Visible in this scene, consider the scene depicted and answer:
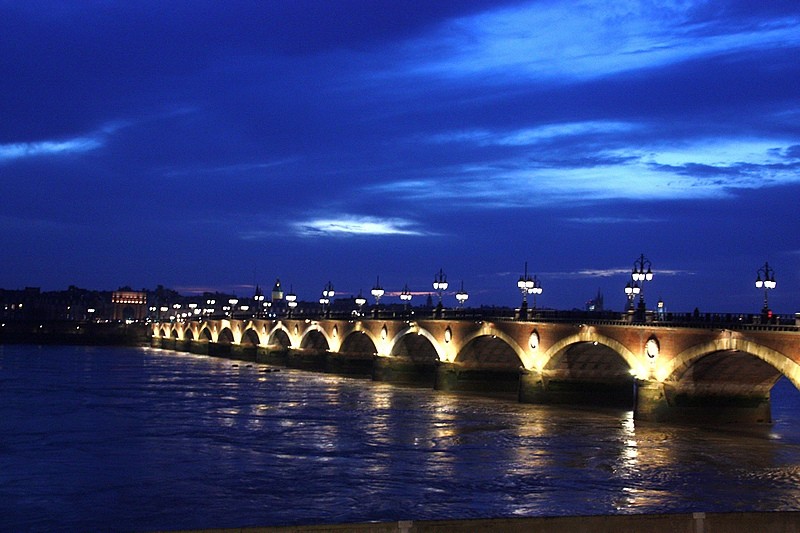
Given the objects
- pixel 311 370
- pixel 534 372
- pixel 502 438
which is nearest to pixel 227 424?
pixel 502 438

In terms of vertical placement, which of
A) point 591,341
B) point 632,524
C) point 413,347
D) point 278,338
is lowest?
point 632,524

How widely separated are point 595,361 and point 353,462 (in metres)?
26.6

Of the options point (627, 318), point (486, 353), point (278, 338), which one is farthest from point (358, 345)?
point (627, 318)

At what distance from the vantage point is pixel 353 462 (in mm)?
39938

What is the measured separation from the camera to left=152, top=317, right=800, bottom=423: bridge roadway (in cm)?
4794

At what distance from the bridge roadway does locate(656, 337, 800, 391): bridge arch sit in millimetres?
48

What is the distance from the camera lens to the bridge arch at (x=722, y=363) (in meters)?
45.5

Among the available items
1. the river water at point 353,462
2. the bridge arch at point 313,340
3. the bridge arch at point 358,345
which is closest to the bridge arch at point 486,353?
the river water at point 353,462

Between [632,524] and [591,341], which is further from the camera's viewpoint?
[591,341]

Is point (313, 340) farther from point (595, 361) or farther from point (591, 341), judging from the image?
point (591, 341)

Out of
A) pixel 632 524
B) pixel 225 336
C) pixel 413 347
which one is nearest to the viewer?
pixel 632 524

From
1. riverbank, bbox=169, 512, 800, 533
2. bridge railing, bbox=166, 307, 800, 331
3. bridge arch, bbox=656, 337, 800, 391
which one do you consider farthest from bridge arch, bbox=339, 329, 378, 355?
riverbank, bbox=169, 512, 800, 533

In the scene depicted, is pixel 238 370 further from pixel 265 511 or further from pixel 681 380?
pixel 265 511

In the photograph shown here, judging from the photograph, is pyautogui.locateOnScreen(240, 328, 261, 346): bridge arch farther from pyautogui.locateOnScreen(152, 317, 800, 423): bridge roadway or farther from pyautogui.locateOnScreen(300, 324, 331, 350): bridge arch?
pyautogui.locateOnScreen(152, 317, 800, 423): bridge roadway
